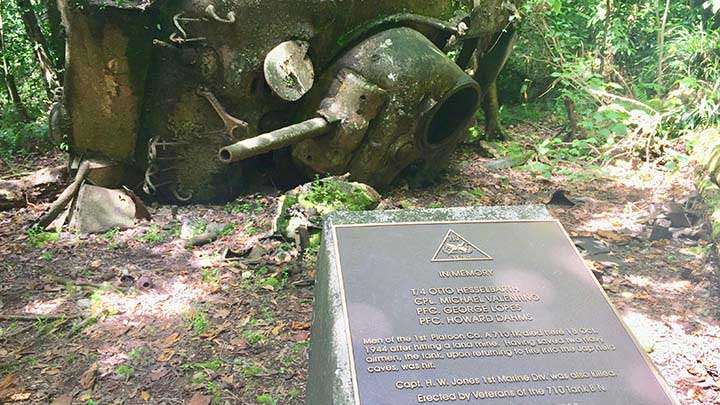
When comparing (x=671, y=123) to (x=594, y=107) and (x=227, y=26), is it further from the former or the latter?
(x=227, y=26)

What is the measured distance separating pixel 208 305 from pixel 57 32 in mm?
3535

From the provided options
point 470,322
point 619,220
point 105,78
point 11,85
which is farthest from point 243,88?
point 11,85

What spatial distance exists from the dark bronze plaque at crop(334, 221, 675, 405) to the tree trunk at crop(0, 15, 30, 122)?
8130mm

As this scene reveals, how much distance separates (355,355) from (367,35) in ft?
15.4

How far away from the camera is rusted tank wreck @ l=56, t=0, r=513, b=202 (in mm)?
5480

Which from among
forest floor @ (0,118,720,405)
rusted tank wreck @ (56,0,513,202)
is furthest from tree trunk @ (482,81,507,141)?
forest floor @ (0,118,720,405)

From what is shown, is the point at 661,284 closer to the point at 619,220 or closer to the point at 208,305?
the point at 619,220

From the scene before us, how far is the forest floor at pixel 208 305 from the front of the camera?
3.54m

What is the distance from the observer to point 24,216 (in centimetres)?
589

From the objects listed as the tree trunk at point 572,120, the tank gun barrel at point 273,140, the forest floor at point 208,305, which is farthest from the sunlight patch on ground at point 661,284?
the tree trunk at point 572,120

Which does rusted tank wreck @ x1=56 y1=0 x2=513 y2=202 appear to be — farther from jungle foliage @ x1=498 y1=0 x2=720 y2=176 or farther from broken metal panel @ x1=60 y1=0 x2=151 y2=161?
jungle foliage @ x1=498 y1=0 x2=720 y2=176

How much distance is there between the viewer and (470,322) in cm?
251

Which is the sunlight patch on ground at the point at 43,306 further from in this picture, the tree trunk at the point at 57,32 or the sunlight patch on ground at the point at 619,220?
the sunlight patch on ground at the point at 619,220

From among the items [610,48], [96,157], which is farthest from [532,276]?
[610,48]
